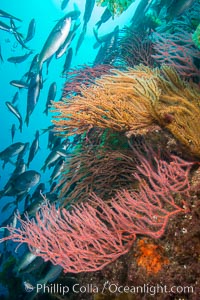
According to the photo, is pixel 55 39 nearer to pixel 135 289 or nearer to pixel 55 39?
pixel 55 39

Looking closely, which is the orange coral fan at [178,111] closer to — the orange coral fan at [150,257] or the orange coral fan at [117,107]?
the orange coral fan at [117,107]

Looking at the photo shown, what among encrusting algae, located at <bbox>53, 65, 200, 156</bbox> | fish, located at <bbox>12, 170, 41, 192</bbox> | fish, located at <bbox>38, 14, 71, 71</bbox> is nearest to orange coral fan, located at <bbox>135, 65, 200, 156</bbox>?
encrusting algae, located at <bbox>53, 65, 200, 156</bbox>

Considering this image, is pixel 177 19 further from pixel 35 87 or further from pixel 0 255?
pixel 0 255

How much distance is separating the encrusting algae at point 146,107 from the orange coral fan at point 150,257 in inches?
38.7

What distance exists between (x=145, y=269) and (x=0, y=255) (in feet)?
18.7

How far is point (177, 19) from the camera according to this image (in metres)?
5.05

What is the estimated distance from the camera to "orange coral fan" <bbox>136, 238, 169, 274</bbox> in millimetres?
2301

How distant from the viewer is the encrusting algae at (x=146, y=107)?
2131 mm

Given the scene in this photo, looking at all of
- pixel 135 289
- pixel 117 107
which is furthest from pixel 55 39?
pixel 135 289

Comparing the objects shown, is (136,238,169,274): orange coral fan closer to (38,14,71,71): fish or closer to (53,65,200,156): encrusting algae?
(53,65,200,156): encrusting algae

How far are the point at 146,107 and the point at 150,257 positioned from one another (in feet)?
4.64

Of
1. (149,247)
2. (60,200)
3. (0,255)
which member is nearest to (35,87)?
(60,200)

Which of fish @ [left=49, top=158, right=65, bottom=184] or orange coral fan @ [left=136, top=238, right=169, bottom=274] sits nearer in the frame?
orange coral fan @ [left=136, top=238, right=169, bottom=274]

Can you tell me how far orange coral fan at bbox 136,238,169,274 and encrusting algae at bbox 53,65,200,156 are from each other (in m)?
0.98
